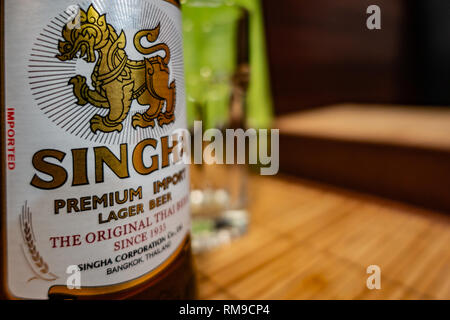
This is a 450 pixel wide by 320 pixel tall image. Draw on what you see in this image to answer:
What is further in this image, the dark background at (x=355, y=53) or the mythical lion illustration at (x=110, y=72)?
the dark background at (x=355, y=53)

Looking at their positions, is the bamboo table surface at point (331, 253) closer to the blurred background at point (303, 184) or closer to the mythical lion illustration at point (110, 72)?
the blurred background at point (303, 184)

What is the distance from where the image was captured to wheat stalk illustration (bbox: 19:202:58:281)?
0.56 ft

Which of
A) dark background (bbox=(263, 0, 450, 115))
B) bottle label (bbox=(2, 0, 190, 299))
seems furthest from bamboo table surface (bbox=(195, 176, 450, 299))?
dark background (bbox=(263, 0, 450, 115))

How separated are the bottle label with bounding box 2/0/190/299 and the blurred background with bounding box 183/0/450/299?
0.12 metres

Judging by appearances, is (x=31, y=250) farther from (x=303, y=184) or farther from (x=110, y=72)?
(x=303, y=184)

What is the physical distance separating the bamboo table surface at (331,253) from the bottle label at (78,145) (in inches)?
4.7

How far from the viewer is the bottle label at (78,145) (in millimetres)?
170

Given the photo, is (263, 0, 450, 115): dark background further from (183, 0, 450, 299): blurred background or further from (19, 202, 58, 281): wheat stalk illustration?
(19, 202, 58, 281): wheat stalk illustration

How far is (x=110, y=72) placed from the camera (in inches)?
7.0

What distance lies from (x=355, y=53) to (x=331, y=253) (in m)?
0.92

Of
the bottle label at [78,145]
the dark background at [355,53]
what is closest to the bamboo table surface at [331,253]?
the bottle label at [78,145]

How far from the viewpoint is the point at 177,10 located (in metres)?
0.22

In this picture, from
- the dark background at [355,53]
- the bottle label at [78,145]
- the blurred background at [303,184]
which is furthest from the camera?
the dark background at [355,53]
